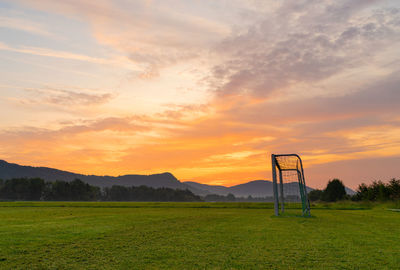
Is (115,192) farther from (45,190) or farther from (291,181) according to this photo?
(291,181)

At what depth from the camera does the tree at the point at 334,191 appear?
2603 inches

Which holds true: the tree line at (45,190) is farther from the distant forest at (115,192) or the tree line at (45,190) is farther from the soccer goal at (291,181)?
the soccer goal at (291,181)

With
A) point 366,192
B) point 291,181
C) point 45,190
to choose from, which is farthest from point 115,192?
point 291,181

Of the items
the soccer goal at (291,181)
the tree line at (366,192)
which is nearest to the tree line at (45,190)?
the tree line at (366,192)

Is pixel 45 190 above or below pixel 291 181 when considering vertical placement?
above

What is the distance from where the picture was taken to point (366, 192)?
53.2 m

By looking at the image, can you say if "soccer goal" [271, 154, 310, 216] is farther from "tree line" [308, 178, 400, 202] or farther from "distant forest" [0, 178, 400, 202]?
"tree line" [308, 178, 400, 202]

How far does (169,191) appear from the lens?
588ft

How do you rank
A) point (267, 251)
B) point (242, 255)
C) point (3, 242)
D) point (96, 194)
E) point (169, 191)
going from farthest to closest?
1. point (169, 191)
2. point (96, 194)
3. point (3, 242)
4. point (267, 251)
5. point (242, 255)

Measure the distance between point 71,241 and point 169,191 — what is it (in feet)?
567

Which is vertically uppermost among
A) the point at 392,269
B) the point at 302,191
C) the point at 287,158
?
the point at 287,158

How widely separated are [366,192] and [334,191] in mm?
13642

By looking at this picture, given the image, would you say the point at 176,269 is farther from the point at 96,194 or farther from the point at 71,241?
the point at 96,194

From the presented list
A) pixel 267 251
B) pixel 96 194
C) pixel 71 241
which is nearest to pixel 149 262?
pixel 267 251
